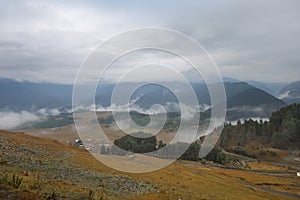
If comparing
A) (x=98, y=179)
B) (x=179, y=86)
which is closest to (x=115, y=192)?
(x=98, y=179)

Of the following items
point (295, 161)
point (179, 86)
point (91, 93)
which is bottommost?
point (295, 161)

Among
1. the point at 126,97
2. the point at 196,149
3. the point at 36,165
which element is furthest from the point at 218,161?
the point at 126,97

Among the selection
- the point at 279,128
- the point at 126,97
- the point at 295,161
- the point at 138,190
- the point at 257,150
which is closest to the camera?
the point at 126,97

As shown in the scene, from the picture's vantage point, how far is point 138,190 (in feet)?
100

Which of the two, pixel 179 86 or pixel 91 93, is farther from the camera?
pixel 179 86

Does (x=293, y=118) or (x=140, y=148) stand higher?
(x=293, y=118)

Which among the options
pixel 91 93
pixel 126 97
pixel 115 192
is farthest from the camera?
pixel 115 192

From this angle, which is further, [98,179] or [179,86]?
[98,179]

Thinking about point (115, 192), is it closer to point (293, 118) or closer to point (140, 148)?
point (140, 148)

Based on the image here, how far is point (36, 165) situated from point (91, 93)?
20.3m

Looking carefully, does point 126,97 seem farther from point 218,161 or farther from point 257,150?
point 257,150

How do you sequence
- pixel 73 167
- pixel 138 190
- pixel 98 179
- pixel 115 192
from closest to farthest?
pixel 115 192 → pixel 138 190 → pixel 98 179 → pixel 73 167

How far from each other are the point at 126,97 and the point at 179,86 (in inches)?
184

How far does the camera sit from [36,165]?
33812 millimetres
